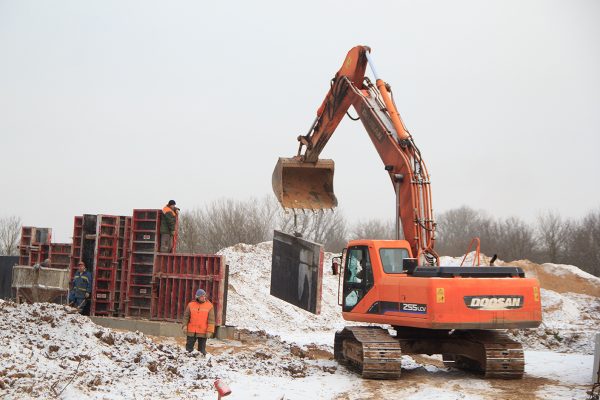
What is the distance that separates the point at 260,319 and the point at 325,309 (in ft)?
15.5

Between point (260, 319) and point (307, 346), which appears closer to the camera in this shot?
point (307, 346)

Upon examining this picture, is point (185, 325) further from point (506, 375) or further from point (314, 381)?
point (506, 375)

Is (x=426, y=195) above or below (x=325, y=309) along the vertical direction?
above

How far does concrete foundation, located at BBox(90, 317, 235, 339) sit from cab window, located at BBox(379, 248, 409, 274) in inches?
271

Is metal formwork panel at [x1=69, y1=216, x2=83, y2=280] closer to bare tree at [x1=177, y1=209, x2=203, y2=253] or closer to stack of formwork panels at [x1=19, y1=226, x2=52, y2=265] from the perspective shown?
stack of formwork panels at [x1=19, y1=226, x2=52, y2=265]

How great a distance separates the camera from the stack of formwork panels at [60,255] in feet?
66.9

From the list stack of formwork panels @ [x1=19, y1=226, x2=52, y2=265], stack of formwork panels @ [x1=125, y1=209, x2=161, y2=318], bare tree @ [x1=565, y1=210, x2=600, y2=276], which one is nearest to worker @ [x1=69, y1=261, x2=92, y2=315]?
stack of formwork panels @ [x1=125, y1=209, x2=161, y2=318]

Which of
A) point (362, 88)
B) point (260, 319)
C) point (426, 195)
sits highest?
point (362, 88)

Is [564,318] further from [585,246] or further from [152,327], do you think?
[585,246]

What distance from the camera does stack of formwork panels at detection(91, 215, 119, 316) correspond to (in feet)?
62.2

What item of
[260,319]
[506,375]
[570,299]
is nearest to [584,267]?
[570,299]

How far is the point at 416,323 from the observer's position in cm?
1165

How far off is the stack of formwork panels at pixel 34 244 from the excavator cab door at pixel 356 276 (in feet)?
36.8

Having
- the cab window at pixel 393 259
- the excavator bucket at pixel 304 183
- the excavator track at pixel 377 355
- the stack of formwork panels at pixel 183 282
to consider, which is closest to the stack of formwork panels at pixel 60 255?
the stack of formwork panels at pixel 183 282
